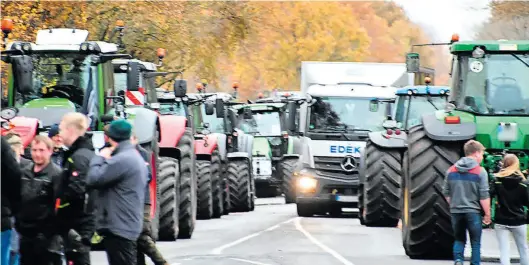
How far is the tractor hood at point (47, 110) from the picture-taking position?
19000 mm

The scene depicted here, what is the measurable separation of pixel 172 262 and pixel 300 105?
14849 mm

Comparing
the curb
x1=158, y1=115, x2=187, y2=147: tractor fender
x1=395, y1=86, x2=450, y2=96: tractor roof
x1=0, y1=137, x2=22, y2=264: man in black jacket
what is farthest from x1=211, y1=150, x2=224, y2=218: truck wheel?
x1=0, y1=137, x2=22, y2=264: man in black jacket

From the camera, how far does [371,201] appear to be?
27.3 m

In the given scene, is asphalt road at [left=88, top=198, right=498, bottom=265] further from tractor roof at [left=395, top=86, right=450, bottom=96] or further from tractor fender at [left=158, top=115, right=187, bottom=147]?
tractor roof at [left=395, top=86, right=450, bottom=96]

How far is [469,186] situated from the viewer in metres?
17.2

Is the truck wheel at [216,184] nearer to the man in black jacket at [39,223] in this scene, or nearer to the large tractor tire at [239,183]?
the large tractor tire at [239,183]

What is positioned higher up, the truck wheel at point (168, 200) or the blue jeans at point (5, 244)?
the blue jeans at point (5, 244)

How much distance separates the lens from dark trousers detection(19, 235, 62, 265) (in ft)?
42.3

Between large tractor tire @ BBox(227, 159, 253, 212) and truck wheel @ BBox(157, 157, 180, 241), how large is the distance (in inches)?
452

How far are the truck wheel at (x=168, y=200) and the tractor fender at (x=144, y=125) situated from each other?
5.79 feet

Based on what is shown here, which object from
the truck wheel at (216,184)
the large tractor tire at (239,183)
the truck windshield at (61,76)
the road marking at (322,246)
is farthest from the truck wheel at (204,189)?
the truck windshield at (61,76)

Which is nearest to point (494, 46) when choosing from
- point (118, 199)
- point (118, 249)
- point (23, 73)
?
point (23, 73)

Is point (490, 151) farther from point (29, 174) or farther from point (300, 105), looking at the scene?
point (300, 105)

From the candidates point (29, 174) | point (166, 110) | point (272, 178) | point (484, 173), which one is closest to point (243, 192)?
point (166, 110)
